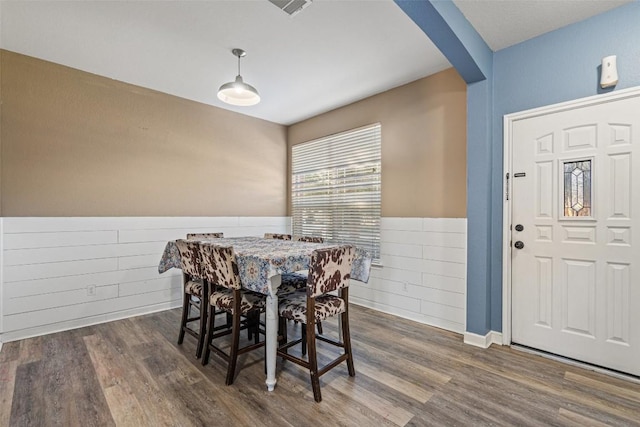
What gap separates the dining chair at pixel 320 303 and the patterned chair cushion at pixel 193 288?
34.8 inches

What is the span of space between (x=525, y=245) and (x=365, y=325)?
1719 millimetres

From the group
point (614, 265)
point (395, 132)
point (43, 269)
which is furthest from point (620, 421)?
point (43, 269)

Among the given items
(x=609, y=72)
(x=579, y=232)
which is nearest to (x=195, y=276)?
(x=579, y=232)

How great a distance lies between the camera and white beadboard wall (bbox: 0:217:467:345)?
9.62ft

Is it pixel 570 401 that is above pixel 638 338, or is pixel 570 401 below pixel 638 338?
below

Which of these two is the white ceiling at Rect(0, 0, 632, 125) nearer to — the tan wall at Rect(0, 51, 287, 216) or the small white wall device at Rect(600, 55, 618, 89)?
the tan wall at Rect(0, 51, 287, 216)

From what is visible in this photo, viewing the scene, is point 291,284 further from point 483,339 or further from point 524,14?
point 524,14

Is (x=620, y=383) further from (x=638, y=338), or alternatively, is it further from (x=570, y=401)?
(x=570, y=401)

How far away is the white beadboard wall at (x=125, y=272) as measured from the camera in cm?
293

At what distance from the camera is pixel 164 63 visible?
3.12 metres

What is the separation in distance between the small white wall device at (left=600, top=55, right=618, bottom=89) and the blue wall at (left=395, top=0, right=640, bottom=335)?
5cm

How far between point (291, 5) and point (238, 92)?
33.6 inches

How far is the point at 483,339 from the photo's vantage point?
2711 millimetres

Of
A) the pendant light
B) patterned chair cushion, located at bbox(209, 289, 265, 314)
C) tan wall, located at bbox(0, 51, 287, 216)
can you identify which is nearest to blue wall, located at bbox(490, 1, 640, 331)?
patterned chair cushion, located at bbox(209, 289, 265, 314)
